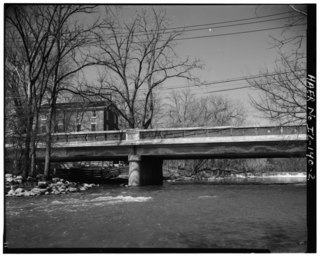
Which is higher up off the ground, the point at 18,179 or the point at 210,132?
the point at 210,132

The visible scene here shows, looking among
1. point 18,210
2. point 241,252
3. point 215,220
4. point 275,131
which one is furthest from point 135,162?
point 241,252

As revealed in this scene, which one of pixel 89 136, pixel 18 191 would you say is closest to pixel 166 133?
pixel 89 136

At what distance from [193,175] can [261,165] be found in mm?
11635

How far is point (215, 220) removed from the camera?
6613 mm

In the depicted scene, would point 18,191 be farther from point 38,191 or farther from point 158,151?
point 158,151

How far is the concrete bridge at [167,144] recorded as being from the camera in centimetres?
1603

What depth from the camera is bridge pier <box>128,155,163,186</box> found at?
59.0ft

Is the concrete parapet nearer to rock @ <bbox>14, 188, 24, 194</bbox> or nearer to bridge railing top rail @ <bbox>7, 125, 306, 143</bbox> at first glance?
bridge railing top rail @ <bbox>7, 125, 306, 143</bbox>

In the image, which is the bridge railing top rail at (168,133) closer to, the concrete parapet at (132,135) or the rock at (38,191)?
the concrete parapet at (132,135)

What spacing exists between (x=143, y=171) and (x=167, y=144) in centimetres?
248

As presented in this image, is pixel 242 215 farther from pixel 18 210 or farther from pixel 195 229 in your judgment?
pixel 18 210

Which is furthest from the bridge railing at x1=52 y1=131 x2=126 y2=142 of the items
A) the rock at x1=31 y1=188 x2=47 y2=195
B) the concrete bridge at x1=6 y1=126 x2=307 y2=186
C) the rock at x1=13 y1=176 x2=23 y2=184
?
the rock at x1=31 y1=188 x2=47 y2=195

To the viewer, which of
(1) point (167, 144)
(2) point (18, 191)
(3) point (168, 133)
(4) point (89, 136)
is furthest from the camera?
(4) point (89, 136)

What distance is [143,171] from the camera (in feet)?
61.5
